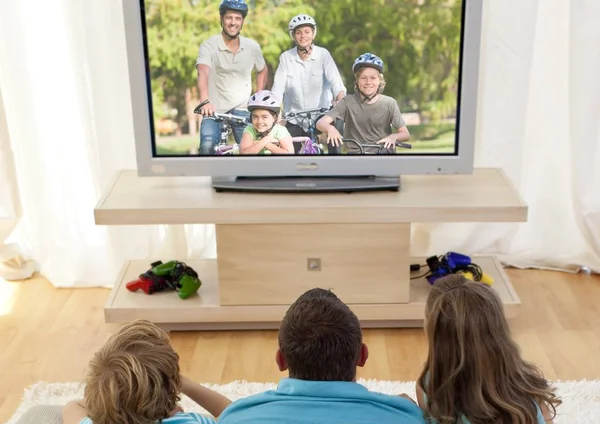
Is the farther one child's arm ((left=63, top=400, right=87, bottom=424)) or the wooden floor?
the wooden floor

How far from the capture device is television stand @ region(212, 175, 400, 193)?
10.2 ft

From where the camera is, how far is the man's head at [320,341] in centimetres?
174

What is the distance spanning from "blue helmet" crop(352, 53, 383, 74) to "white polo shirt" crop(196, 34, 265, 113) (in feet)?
1.09

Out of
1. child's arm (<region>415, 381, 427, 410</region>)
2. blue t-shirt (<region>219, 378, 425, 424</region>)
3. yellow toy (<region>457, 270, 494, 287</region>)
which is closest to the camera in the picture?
blue t-shirt (<region>219, 378, 425, 424</region>)

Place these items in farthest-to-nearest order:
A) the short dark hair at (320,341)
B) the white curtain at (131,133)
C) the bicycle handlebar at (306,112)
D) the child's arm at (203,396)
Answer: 1. the white curtain at (131,133)
2. the bicycle handlebar at (306,112)
3. the child's arm at (203,396)
4. the short dark hair at (320,341)

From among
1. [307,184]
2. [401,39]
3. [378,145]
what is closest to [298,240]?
[307,184]

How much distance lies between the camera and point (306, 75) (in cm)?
302

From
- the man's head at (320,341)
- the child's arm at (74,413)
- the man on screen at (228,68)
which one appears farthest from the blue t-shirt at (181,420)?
the man on screen at (228,68)

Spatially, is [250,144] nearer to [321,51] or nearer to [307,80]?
[307,80]

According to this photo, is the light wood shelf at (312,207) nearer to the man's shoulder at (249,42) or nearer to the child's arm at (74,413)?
the man's shoulder at (249,42)

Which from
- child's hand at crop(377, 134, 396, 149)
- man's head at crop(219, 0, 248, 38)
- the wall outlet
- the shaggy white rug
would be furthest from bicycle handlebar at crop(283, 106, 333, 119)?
the shaggy white rug

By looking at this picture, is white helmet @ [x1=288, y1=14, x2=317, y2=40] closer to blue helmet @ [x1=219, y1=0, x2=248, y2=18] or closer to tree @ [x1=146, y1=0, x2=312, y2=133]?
tree @ [x1=146, y1=0, x2=312, y2=133]

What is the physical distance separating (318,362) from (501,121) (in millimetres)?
2157

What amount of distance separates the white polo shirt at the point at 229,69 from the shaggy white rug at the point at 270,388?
100 cm
